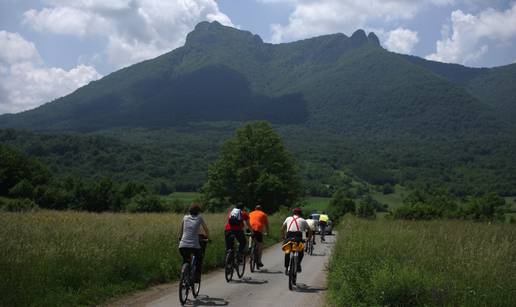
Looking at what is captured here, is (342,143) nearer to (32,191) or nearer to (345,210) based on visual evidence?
(345,210)

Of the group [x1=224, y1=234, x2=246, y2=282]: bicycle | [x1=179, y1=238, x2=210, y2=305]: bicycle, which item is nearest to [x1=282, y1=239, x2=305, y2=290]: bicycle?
[x1=224, y1=234, x2=246, y2=282]: bicycle

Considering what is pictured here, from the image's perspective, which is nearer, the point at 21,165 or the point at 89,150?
the point at 21,165

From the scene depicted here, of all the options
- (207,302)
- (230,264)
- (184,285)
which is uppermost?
(184,285)

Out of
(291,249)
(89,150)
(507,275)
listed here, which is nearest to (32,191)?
(291,249)

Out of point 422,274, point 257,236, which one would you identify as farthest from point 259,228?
point 422,274

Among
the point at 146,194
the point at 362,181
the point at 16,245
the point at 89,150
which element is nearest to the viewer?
the point at 16,245

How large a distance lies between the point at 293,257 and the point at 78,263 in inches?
195

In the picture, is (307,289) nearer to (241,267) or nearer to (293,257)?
(293,257)

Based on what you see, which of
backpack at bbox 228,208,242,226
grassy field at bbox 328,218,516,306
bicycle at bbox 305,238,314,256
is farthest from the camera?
bicycle at bbox 305,238,314,256

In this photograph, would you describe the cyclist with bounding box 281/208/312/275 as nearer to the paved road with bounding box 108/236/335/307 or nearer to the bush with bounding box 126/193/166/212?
the paved road with bounding box 108/236/335/307

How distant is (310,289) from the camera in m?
12.2

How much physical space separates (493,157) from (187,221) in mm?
168004

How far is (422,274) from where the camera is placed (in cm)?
883

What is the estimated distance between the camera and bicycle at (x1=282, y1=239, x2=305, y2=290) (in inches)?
474
